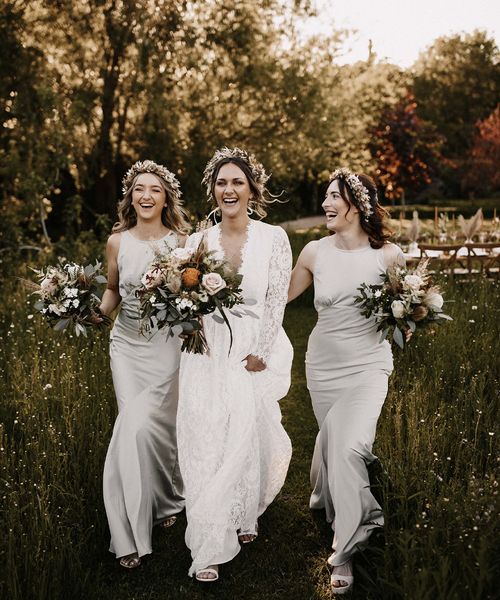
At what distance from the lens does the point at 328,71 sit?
1441cm

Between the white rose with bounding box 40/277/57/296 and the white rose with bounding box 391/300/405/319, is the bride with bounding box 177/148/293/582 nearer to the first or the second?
the white rose with bounding box 391/300/405/319

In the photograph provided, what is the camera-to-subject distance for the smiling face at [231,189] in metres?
4.54

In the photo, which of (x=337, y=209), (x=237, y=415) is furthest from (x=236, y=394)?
(x=337, y=209)

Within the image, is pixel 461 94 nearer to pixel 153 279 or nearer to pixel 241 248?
pixel 241 248

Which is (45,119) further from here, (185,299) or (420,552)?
(420,552)

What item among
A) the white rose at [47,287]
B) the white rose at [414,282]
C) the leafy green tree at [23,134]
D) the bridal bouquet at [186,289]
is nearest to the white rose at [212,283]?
the bridal bouquet at [186,289]

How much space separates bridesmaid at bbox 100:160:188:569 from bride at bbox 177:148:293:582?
0.23 metres

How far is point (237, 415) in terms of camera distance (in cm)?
432

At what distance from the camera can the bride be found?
4.10 meters

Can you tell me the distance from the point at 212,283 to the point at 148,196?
50.0 inches

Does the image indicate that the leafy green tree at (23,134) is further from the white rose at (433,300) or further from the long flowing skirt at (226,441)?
the white rose at (433,300)

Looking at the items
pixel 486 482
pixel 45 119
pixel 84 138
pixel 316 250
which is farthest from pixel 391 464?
pixel 84 138

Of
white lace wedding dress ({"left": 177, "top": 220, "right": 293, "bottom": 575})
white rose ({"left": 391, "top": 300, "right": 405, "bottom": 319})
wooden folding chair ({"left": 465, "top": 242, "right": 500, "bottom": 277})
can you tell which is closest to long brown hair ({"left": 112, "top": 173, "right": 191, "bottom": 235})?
white lace wedding dress ({"left": 177, "top": 220, "right": 293, "bottom": 575})

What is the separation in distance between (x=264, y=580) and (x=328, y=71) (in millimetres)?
12300
